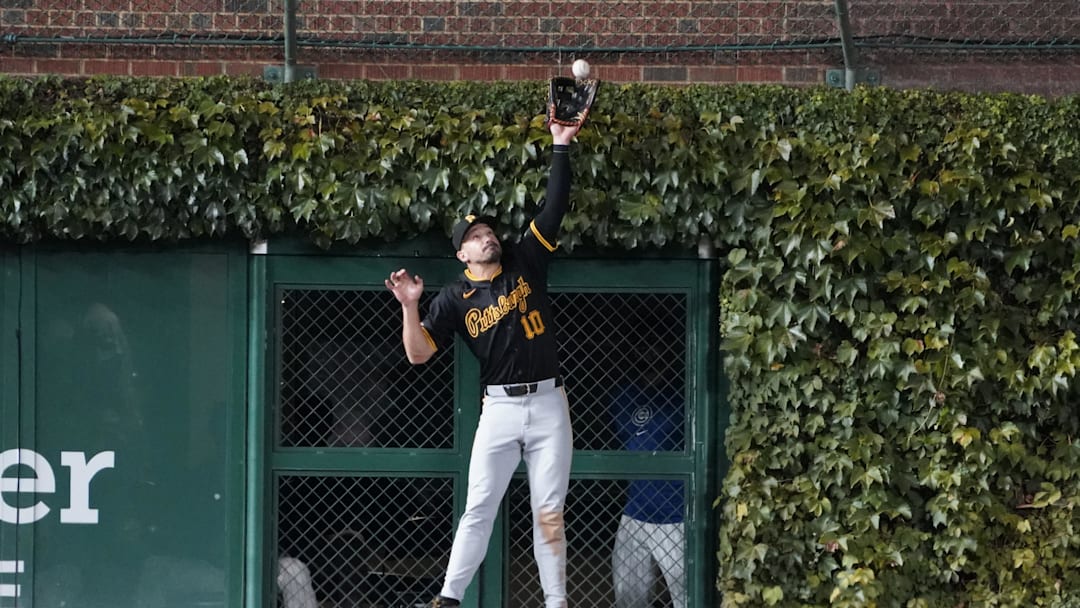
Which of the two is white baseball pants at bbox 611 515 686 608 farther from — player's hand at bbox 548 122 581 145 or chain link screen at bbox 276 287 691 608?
player's hand at bbox 548 122 581 145

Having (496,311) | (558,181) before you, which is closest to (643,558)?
(496,311)

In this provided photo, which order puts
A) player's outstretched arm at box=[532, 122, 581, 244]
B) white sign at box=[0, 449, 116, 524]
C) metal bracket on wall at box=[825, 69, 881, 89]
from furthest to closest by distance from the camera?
metal bracket on wall at box=[825, 69, 881, 89]
white sign at box=[0, 449, 116, 524]
player's outstretched arm at box=[532, 122, 581, 244]

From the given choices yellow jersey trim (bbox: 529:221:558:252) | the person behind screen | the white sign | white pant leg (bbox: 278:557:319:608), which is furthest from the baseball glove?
the white sign

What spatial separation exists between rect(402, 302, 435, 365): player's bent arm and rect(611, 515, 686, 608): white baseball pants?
142 cm

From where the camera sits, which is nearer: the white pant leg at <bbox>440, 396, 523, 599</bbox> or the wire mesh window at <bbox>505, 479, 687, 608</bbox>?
the white pant leg at <bbox>440, 396, 523, 599</bbox>

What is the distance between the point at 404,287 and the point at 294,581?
5.66 feet

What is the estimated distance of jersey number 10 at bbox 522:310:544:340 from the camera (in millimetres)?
5609

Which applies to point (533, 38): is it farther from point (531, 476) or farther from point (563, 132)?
point (531, 476)

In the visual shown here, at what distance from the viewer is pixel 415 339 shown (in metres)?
5.63

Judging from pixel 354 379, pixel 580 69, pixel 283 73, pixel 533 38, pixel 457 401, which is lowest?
pixel 457 401

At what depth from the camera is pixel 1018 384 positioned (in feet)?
19.4

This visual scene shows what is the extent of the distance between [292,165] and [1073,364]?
393 centimetres

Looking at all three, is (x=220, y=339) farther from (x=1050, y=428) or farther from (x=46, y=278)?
(x=1050, y=428)

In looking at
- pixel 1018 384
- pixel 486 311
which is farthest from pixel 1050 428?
pixel 486 311
